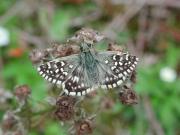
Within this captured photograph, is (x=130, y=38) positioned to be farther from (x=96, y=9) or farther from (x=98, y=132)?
(x=98, y=132)

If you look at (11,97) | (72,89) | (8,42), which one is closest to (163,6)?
(8,42)

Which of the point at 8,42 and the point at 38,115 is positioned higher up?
the point at 8,42

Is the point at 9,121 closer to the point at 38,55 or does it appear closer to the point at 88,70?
the point at 38,55

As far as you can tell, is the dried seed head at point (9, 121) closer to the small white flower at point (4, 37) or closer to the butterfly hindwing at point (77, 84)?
the butterfly hindwing at point (77, 84)

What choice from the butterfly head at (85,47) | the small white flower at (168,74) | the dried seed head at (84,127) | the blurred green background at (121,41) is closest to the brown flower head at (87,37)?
the butterfly head at (85,47)

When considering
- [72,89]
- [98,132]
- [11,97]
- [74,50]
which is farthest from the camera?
[98,132]

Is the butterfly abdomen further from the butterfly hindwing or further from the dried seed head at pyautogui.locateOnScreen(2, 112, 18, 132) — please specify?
the dried seed head at pyautogui.locateOnScreen(2, 112, 18, 132)
